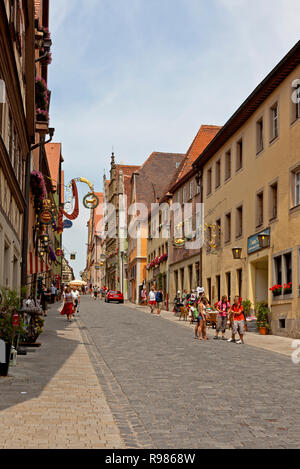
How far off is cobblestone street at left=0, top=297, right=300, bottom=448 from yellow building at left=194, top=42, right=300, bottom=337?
6527 millimetres

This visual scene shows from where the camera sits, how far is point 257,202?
2823 centimetres

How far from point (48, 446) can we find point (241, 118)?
83.2ft

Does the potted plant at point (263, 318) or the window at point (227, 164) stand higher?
the window at point (227, 164)

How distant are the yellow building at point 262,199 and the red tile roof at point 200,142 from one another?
9232 mm

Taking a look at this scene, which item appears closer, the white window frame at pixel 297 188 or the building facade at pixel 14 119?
the building facade at pixel 14 119

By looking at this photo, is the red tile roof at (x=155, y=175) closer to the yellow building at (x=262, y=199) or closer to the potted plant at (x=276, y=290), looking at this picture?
the yellow building at (x=262, y=199)

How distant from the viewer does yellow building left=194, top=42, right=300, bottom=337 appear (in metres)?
23.7

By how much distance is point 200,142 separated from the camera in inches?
1859

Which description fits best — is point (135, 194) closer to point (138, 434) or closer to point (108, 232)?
point (108, 232)

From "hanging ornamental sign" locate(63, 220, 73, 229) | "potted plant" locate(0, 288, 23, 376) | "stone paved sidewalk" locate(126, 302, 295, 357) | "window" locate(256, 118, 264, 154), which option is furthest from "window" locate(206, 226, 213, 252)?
"potted plant" locate(0, 288, 23, 376)

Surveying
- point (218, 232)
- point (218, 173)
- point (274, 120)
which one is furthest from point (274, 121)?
point (218, 173)

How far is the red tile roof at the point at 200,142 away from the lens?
46812mm

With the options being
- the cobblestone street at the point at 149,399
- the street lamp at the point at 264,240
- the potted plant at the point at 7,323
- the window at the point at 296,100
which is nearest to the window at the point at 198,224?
the street lamp at the point at 264,240

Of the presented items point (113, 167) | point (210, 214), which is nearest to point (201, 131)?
point (210, 214)
